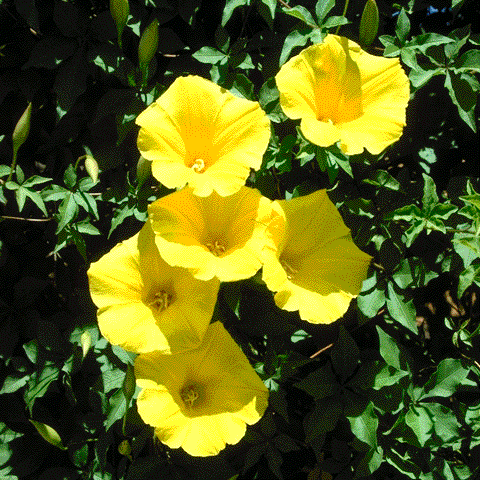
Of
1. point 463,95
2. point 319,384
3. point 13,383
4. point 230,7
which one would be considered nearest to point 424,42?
point 463,95

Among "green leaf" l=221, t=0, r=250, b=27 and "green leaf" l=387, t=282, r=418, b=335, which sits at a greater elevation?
"green leaf" l=221, t=0, r=250, b=27

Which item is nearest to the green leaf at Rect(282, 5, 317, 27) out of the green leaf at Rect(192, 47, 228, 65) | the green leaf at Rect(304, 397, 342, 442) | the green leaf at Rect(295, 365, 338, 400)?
the green leaf at Rect(192, 47, 228, 65)

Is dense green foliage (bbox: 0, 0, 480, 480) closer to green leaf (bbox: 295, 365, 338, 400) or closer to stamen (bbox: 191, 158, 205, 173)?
green leaf (bbox: 295, 365, 338, 400)

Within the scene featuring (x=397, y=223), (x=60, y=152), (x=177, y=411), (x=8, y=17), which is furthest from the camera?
(x=60, y=152)

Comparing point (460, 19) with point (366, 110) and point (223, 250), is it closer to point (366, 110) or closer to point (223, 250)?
point (366, 110)

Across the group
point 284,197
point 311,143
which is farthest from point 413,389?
point 311,143

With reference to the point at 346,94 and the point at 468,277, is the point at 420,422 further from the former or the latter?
the point at 346,94

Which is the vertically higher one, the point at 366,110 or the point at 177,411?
the point at 366,110
